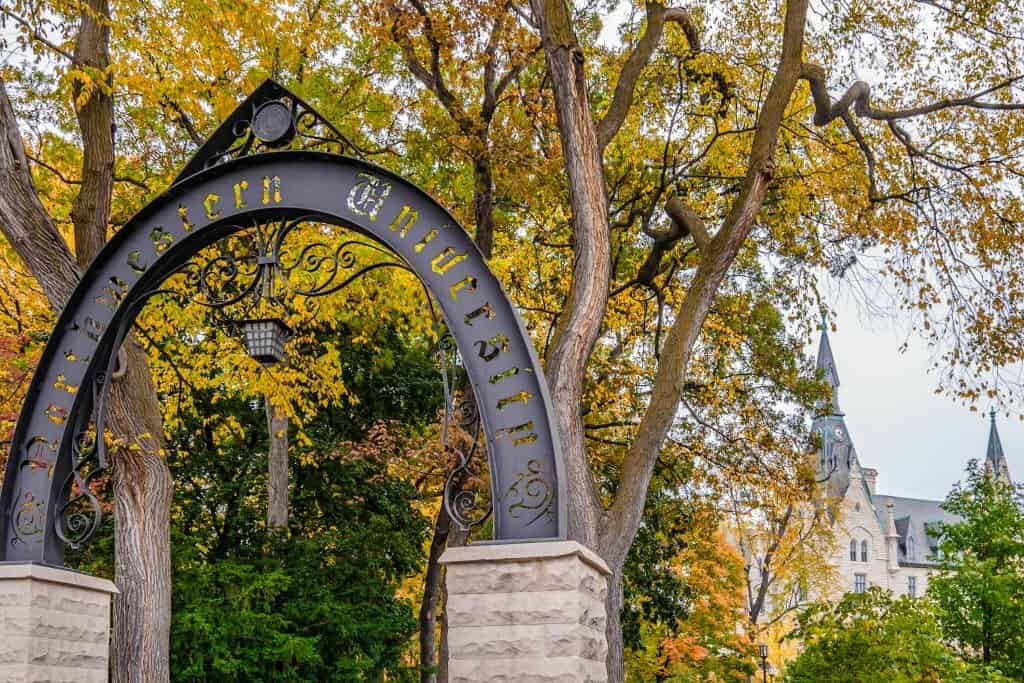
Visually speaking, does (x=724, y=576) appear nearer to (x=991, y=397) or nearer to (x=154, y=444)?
(x=991, y=397)

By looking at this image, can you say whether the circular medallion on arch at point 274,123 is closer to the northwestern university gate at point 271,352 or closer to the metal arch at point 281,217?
the northwestern university gate at point 271,352

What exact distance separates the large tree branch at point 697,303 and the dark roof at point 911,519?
201 feet

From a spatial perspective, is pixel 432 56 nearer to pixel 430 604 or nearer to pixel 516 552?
pixel 516 552

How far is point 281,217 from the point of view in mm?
7004

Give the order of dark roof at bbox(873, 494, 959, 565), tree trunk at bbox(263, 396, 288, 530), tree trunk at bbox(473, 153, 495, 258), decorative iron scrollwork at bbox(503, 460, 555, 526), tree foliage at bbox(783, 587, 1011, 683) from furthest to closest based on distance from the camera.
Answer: dark roof at bbox(873, 494, 959, 565)
tree foliage at bbox(783, 587, 1011, 683)
tree trunk at bbox(263, 396, 288, 530)
tree trunk at bbox(473, 153, 495, 258)
decorative iron scrollwork at bbox(503, 460, 555, 526)

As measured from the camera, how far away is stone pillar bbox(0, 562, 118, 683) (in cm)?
680

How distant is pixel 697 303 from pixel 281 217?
14.2ft

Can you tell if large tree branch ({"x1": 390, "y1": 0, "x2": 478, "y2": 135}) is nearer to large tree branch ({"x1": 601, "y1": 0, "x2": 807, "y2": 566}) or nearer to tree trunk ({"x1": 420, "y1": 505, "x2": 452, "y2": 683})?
large tree branch ({"x1": 601, "y1": 0, "x2": 807, "y2": 566})

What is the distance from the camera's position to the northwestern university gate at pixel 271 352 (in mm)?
5953

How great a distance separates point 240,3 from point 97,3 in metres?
1.21

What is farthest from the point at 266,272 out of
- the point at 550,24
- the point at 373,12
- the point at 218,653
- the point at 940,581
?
the point at 940,581

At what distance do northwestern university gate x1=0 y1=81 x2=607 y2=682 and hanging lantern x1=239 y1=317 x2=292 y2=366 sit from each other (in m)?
0.02

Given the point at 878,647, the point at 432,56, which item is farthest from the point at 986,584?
the point at 432,56

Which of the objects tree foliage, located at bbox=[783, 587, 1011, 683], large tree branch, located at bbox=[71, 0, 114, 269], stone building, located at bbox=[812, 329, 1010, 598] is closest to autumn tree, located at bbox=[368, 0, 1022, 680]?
large tree branch, located at bbox=[71, 0, 114, 269]
